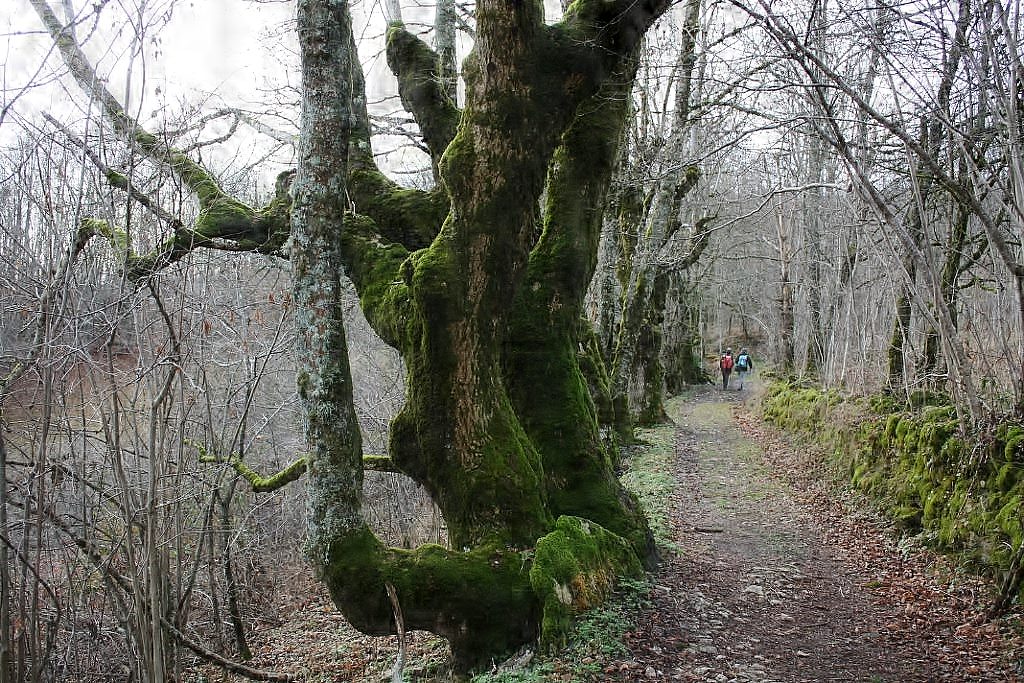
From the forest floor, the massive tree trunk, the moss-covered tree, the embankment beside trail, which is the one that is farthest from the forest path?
the massive tree trunk

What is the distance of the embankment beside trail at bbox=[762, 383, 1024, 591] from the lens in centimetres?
644

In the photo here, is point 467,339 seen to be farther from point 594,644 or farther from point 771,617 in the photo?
point 771,617

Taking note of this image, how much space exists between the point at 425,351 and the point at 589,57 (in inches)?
113

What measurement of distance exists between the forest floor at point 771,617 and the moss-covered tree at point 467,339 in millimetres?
617

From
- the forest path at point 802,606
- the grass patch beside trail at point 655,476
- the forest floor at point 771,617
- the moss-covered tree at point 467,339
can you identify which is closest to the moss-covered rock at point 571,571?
the moss-covered tree at point 467,339

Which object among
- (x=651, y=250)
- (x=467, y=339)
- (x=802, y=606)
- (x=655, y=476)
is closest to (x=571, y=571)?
(x=467, y=339)

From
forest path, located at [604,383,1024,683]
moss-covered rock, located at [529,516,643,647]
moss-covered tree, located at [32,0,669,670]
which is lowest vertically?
forest path, located at [604,383,1024,683]

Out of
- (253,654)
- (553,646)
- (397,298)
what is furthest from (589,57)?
(253,654)

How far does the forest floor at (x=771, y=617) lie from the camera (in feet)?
16.8

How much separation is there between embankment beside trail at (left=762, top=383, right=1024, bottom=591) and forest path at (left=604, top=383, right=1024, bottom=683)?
1.20 feet

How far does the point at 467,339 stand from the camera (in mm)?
5828

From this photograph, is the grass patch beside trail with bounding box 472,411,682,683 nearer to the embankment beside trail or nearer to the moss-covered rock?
the moss-covered rock

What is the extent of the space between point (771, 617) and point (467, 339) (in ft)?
12.1

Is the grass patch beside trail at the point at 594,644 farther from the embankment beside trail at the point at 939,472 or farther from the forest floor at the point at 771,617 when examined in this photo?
the embankment beside trail at the point at 939,472
